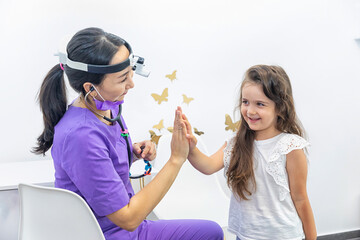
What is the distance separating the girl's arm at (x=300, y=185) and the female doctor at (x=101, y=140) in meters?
0.35

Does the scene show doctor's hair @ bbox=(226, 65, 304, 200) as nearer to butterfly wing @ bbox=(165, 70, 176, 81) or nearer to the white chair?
the white chair

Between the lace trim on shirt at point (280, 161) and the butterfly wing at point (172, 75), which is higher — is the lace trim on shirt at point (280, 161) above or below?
below

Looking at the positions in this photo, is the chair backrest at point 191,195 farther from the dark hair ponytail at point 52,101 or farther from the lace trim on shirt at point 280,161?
the dark hair ponytail at point 52,101

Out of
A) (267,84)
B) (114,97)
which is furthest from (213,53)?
(114,97)

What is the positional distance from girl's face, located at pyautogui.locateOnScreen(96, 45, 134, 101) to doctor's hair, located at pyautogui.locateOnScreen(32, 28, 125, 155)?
0.02 metres

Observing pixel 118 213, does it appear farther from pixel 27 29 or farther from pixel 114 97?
pixel 27 29

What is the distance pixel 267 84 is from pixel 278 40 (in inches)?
47.9

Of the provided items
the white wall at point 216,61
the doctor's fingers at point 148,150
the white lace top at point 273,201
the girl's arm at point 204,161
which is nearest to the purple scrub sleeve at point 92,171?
the doctor's fingers at point 148,150

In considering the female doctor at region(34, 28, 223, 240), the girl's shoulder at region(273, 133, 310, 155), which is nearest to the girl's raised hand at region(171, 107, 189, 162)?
the female doctor at region(34, 28, 223, 240)

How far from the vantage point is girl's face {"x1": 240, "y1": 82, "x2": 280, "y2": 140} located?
1325 mm

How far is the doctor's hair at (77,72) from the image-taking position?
3.69 feet

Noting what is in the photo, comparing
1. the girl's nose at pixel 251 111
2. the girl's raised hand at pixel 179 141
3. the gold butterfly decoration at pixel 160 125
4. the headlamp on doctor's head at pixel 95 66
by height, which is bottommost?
the gold butterfly decoration at pixel 160 125

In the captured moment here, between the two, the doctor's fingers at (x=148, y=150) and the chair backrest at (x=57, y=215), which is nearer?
the chair backrest at (x=57, y=215)

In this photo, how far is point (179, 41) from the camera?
2191 millimetres
